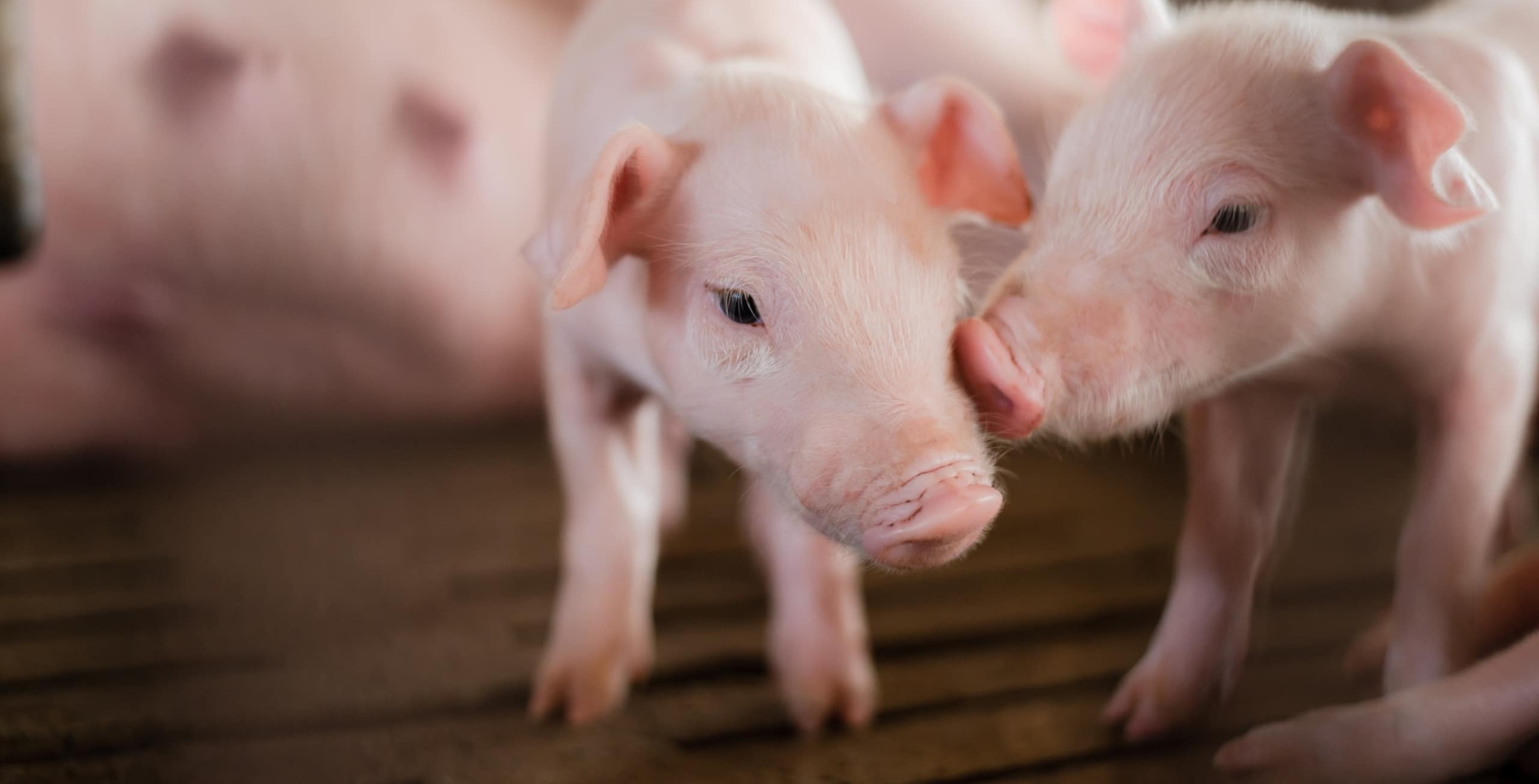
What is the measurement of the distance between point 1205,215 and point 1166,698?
35 centimetres

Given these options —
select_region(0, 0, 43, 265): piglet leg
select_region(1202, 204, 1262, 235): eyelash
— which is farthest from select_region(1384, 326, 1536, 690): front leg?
select_region(0, 0, 43, 265): piglet leg

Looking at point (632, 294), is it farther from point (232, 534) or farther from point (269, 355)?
point (269, 355)

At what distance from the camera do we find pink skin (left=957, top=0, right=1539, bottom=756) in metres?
0.81

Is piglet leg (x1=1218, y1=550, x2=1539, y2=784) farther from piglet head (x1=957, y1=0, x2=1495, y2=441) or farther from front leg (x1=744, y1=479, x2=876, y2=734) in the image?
front leg (x1=744, y1=479, x2=876, y2=734)

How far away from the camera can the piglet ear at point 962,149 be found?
0.90 m

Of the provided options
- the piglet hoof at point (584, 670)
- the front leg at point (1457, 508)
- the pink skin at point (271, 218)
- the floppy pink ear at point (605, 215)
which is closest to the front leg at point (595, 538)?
the piglet hoof at point (584, 670)

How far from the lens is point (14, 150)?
3.90 feet

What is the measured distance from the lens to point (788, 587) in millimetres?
1195

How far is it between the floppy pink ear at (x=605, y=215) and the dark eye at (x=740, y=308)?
0.28 feet

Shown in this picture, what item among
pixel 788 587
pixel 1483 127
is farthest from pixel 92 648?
pixel 1483 127

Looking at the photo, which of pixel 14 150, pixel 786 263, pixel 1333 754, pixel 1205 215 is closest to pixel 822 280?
pixel 786 263

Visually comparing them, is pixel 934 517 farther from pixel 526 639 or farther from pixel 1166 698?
pixel 526 639

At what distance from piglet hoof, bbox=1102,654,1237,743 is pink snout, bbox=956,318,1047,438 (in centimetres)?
23

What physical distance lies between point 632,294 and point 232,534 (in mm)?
812
